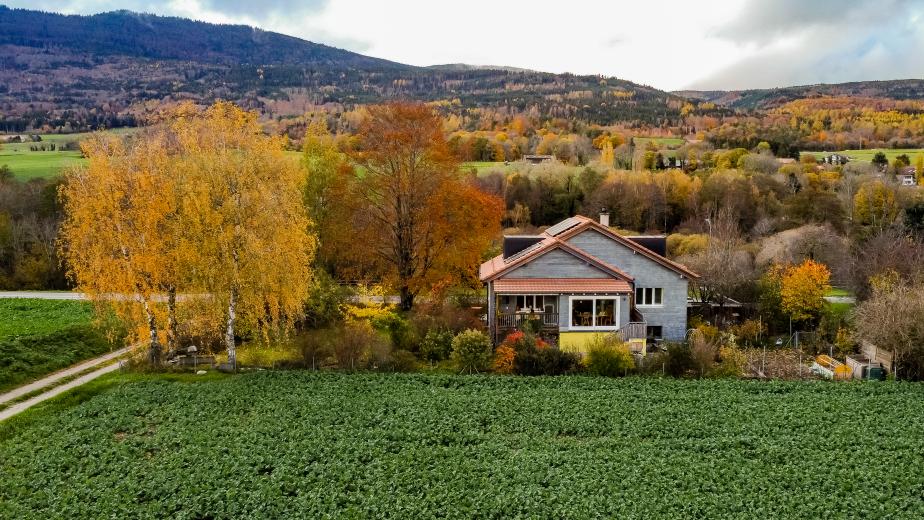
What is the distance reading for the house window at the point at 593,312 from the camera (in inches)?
1137

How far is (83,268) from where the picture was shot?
24.2m

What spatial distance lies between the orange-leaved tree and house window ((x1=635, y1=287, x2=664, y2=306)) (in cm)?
599

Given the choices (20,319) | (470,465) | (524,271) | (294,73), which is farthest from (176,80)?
(470,465)

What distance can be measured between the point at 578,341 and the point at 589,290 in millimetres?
2377

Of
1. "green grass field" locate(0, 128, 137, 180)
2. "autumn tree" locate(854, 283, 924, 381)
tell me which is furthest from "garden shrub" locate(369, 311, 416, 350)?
"green grass field" locate(0, 128, 137, 180)

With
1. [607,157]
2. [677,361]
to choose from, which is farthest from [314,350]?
[607,157]

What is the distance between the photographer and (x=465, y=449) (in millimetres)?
17719

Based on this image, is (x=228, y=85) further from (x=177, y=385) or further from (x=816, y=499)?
(x=816, y=499)

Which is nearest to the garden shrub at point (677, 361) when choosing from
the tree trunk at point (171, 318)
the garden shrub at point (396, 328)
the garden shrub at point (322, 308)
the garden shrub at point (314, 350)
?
the garden shrub at point (396, 328)

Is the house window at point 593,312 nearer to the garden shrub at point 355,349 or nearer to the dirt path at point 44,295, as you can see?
the garden shrub at point 355,349

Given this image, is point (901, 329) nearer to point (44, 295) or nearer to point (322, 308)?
point (322, 308)

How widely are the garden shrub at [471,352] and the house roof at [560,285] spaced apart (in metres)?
4.25

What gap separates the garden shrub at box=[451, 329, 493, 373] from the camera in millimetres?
24781

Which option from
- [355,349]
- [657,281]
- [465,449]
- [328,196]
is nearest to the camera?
[465,449]
